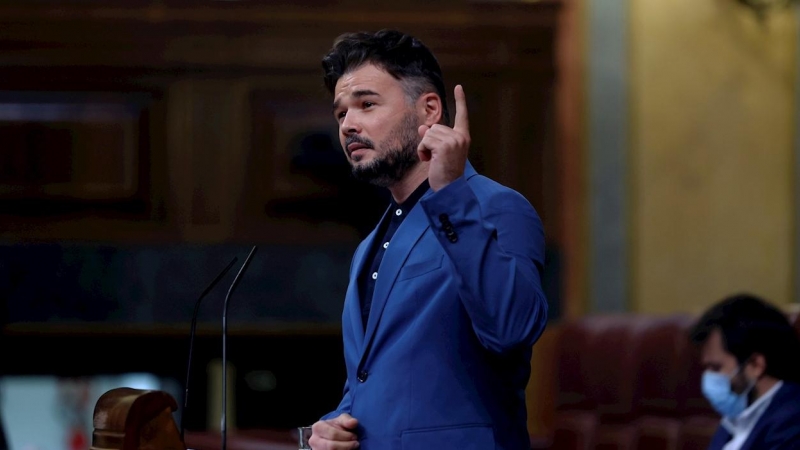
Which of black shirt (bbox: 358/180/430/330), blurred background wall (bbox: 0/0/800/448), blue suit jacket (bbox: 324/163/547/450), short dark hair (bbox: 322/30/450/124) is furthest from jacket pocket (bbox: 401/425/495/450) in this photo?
blurred background wall (bbox: 0/0/800/448)

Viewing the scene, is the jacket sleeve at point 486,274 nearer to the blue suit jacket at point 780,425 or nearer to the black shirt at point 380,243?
the black shirt at point 380,243

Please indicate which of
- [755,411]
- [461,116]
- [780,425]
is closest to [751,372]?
[755,411]

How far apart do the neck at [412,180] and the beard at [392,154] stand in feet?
0.06

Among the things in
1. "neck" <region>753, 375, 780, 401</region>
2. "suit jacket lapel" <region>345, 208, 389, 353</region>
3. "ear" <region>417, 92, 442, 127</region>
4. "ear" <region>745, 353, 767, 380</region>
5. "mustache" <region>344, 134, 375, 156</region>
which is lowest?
"neck" <region>753, 375, 780, 401</region>

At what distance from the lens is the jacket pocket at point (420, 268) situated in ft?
5.37

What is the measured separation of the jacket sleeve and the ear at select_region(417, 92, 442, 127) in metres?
0.23

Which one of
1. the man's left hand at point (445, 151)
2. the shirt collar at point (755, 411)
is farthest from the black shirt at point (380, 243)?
the shirt collar at point (755, 411)

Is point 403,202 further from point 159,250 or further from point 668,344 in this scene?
point 159,250

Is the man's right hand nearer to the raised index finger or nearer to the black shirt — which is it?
the black shirt

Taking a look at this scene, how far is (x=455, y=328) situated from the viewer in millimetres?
1604

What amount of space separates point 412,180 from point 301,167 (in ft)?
13.0

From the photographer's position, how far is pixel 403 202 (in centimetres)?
181

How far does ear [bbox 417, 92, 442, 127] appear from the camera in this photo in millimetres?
1761

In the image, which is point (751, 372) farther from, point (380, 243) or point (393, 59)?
point (393, 59)
